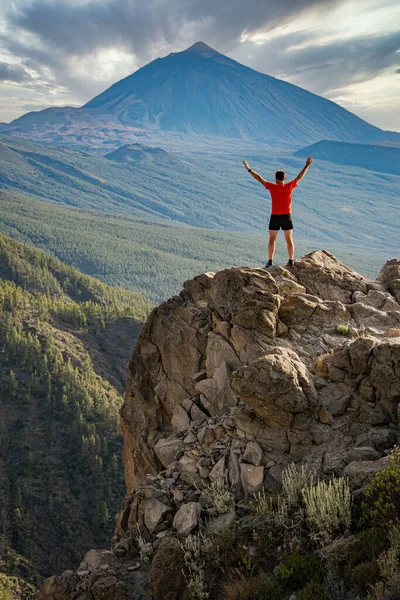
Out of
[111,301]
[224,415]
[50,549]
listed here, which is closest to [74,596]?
[224,415]

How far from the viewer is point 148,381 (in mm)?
17594

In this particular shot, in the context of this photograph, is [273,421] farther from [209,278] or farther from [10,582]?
[10,582]

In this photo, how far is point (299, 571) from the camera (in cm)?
705

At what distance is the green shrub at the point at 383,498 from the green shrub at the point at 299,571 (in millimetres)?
1069

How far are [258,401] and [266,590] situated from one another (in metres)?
3.83

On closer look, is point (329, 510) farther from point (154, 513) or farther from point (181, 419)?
point (181, 419)

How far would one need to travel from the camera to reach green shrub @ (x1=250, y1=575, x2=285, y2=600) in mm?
6812

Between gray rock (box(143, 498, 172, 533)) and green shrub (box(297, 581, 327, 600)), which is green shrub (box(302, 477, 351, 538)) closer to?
green shrub (box(297, 581, 327, 600))

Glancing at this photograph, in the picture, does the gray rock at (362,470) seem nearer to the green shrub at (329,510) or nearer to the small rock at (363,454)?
the small rock at (363,454)

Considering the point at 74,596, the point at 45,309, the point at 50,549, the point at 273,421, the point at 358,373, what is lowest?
the point at 50,549

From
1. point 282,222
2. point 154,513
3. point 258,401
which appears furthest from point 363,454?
point 282,222

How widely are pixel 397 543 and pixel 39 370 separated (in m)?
108

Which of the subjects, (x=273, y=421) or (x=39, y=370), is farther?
(x=39, y=370)

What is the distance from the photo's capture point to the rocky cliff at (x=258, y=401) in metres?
9.05
